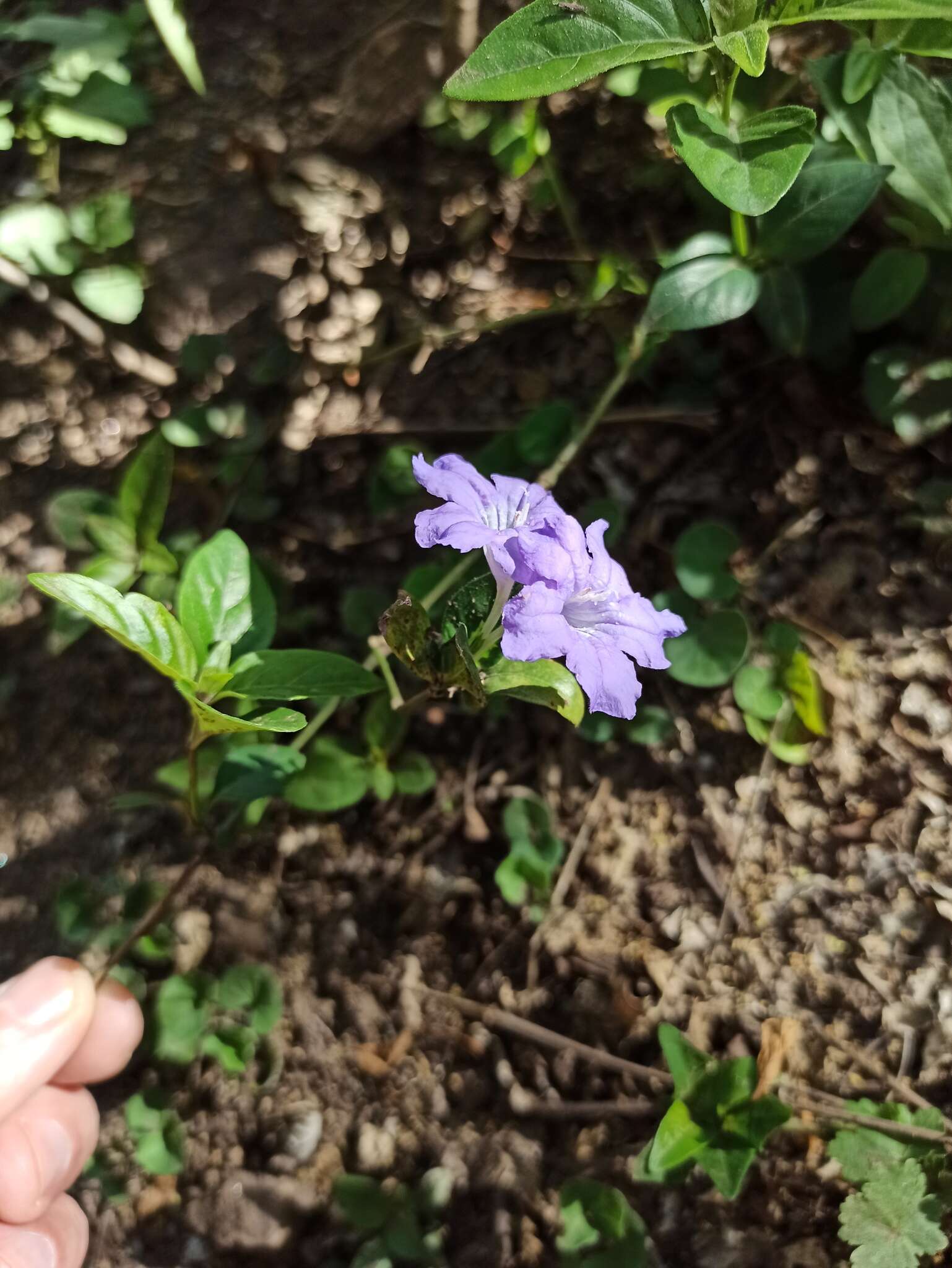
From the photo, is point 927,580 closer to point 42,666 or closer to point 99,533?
point 99,533

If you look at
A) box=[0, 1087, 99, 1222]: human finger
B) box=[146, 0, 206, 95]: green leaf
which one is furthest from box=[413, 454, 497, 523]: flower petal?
box=[0, 1087, 99, 1222]: human finger

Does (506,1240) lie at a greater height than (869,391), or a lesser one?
lesser

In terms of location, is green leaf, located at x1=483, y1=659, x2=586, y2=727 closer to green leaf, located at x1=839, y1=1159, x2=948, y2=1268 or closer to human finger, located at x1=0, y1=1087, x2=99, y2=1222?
green leaf, located at x1=839, y1=1159, x2=948, y2=1268

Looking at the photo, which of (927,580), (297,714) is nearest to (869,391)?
(927,580)

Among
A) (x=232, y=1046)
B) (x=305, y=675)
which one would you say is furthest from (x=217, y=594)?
(x=232, y=1046)

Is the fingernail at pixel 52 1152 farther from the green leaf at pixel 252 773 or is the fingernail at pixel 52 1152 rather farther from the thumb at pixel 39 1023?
the green leaf at pixel 252 773

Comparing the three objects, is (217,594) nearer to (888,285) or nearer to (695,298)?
(695,298)
